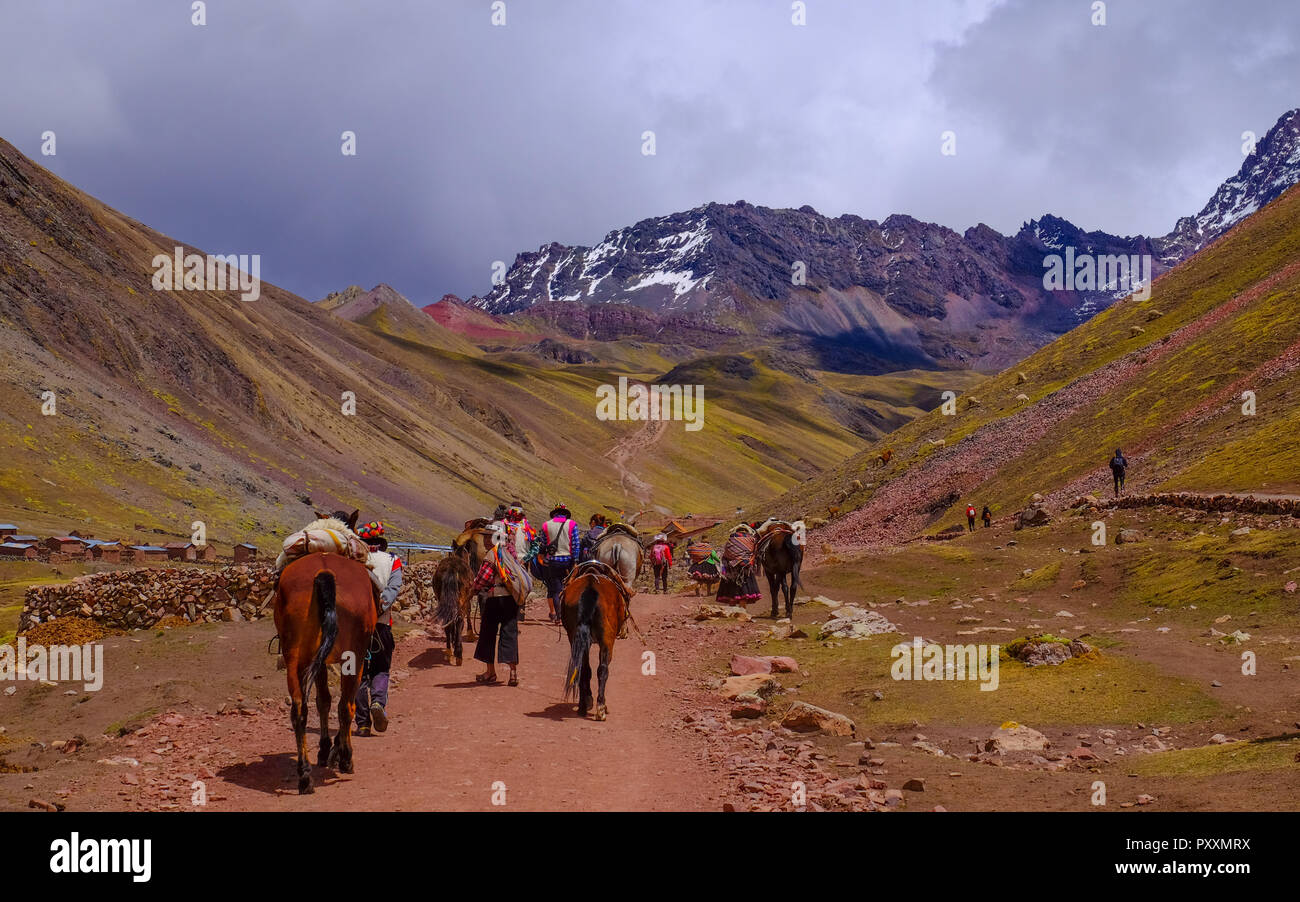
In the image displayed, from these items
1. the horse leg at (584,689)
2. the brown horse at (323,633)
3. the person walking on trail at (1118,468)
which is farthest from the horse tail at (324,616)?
the person walking on trail at (1118,468)

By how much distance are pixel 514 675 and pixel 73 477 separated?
4296 cm

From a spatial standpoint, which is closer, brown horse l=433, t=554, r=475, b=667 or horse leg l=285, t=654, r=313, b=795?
horse leg l=285, t=654, r=313, b=795

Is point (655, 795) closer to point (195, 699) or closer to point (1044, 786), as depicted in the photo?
point (1044, 786)

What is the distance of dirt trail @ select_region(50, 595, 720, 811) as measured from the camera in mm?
9711

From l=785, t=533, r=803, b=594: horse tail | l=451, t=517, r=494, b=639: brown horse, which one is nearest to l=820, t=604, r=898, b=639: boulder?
l=785, t=533, r=803, b=594: horse tail

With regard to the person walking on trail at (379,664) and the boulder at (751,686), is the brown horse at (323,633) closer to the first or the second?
the person walking on trail at (379,664)

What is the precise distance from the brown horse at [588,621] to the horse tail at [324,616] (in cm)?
472

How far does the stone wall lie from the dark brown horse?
12.6 metres

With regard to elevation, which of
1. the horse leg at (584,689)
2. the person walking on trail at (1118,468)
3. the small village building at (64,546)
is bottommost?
the horse leg at (584,689)

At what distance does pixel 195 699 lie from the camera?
1453 centimetres

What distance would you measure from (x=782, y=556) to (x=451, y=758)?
1567 cm

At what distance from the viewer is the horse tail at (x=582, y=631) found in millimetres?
14570

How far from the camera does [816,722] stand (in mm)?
13594

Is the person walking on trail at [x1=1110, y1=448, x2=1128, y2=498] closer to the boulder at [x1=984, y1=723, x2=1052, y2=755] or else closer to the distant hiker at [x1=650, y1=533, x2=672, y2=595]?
the distant hiker at [x1=650, y1=533, x2=672, y2=595]
